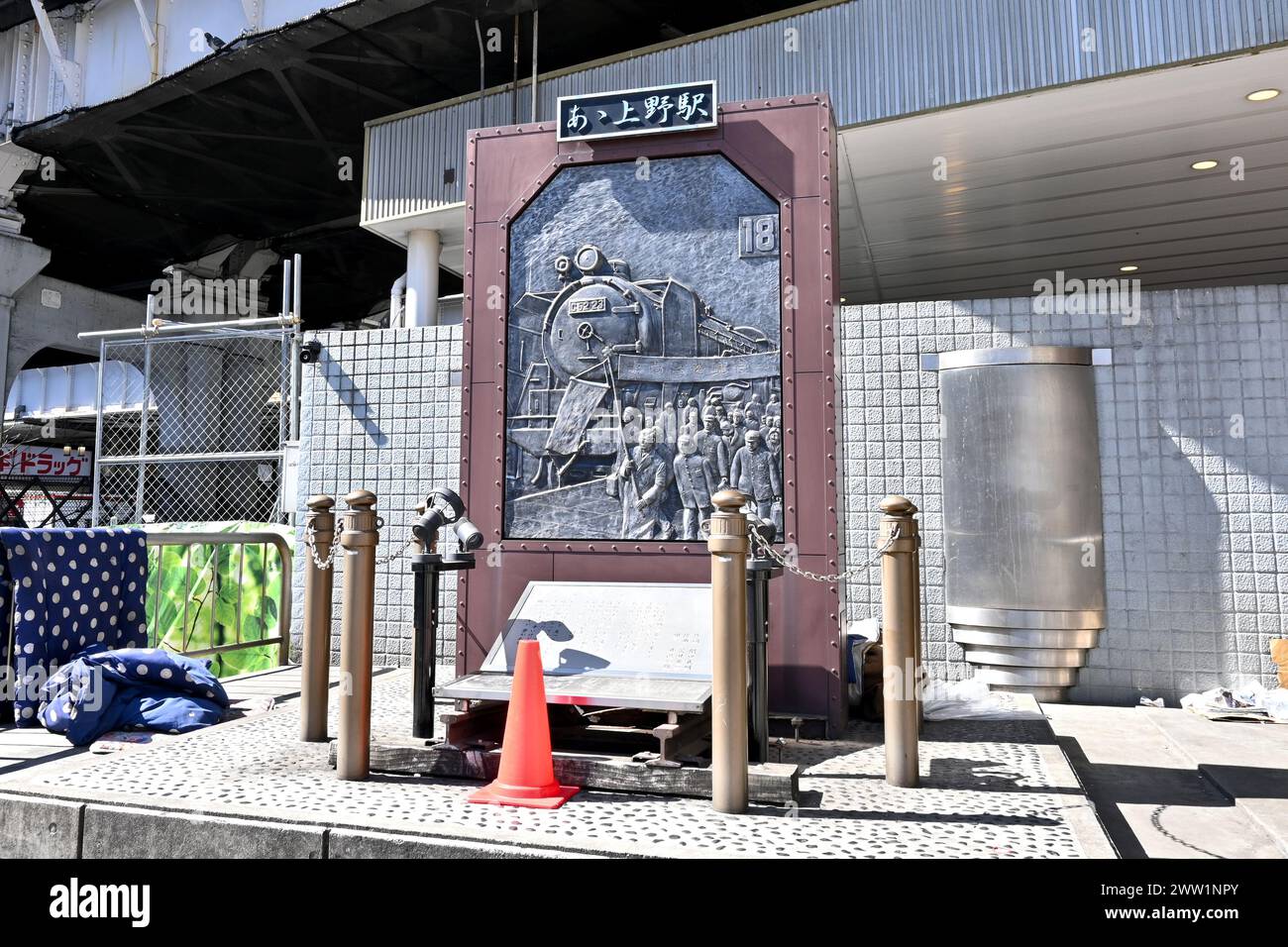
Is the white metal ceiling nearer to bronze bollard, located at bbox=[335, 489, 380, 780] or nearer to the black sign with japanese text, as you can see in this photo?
the black sign with japanese text

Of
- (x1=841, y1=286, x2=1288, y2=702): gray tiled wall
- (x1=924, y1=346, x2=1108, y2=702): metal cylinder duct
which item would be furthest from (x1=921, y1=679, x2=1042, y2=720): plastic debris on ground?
(x1=841, y1=286, x2=1288, y2=702): gray tiled wall

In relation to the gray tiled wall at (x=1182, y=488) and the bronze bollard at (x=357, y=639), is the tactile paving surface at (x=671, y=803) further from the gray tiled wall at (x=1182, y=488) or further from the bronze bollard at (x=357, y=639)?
the gray tiled wall at (x=1182, y=488)

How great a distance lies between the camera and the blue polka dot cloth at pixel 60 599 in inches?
231

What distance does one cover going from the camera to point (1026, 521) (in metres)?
7.67

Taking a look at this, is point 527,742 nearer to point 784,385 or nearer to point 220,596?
point 784,385

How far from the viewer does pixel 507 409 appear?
21.1 feet

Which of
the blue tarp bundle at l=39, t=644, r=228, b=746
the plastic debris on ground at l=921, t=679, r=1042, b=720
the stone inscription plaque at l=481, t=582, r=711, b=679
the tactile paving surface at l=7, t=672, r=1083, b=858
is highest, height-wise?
the stone inscription plaque at l=481, t=582, r=711, b=679

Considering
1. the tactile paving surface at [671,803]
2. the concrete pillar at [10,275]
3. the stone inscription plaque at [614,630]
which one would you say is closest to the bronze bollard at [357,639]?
the tactile paving surface at [671,803]

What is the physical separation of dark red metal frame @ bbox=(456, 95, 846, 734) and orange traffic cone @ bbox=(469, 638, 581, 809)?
1878 mm

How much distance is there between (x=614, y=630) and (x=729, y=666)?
5.36ft

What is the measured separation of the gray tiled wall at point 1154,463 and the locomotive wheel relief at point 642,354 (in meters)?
2.57

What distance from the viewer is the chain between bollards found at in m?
5.42

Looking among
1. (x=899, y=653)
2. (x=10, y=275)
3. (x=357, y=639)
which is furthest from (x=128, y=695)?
(x=10, y=275)
